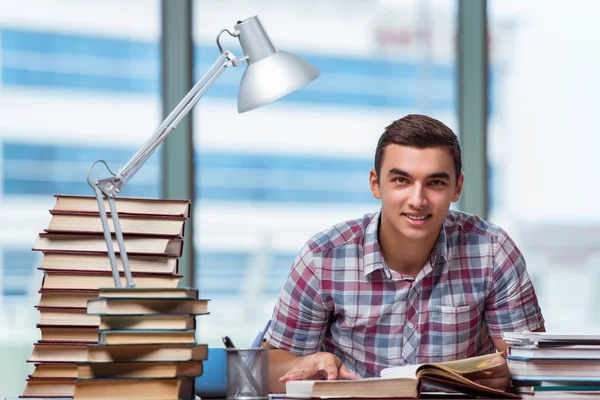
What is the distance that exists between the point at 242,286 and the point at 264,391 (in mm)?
1867

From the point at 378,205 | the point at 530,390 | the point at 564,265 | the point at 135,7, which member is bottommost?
the point at 530,390

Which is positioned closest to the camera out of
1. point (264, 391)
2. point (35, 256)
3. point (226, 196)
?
point (264, 391)

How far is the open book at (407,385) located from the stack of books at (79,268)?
359 mm

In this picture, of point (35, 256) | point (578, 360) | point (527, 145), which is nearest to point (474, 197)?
point (527, 145)

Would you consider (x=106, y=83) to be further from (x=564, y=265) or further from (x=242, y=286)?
(x=564, y=265)

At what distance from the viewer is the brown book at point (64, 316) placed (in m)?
1.45

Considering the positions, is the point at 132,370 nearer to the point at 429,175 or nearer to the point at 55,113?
the point at 429,175

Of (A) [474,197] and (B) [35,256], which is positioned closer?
(B) [35,256]

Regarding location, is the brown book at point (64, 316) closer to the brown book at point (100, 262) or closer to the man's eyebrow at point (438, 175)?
the brown book at point (100, 262)

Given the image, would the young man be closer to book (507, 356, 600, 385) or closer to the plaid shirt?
the plaid shirt

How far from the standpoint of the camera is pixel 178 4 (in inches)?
119

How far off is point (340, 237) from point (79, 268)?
683 mm

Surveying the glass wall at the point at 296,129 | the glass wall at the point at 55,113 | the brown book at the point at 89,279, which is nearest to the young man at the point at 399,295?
the brown book at the point at 89,279

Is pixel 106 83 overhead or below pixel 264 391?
overhead
